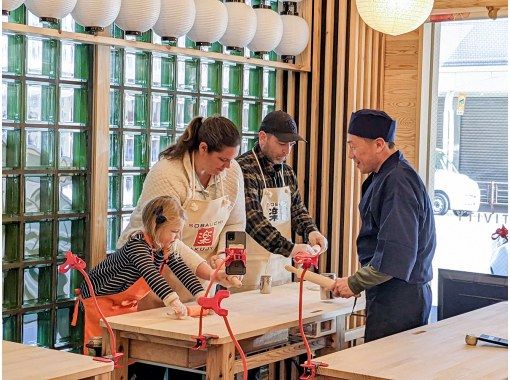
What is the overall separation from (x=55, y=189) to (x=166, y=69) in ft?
3.53

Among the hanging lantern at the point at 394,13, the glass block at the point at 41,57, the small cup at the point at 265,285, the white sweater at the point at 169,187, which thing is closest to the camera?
the white sweater at the point at 169,187

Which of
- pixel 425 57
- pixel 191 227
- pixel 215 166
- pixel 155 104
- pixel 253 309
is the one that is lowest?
pixel 253 309

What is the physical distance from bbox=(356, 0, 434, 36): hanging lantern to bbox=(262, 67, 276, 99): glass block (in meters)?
1.25

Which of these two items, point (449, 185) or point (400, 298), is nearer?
point (400, 298)

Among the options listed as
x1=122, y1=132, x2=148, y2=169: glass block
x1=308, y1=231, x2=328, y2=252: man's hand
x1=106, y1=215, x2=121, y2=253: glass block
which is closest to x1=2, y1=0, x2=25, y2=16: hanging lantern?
x1=122, y1=132, x2=148, y2=169: glass block

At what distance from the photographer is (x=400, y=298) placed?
3.69 metres

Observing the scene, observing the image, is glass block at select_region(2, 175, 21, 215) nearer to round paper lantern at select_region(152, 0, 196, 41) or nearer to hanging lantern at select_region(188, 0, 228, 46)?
round paper lantern at select_region(152, 0, 196, 41)

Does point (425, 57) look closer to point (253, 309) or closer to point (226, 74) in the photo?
point (226, 74)

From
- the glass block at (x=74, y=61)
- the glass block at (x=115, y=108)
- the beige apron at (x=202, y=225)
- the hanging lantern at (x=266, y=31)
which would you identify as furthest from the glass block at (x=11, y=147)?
the hanging lantern at (x=266, y=31)

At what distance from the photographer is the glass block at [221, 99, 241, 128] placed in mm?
5625

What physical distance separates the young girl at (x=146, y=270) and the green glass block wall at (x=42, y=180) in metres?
0.55

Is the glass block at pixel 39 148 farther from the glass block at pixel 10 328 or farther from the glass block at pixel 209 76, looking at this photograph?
the glass block at pixel 209 76

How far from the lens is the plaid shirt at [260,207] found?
4.71m

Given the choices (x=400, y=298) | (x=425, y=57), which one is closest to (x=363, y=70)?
(x=425, y=57)
